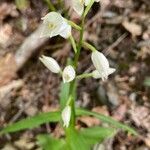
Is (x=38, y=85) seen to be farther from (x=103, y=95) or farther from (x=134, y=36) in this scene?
(x=134, y=36)

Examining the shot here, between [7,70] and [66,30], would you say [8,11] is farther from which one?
[66,30]

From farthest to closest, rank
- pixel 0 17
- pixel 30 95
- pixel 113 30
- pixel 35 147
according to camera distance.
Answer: pixel 0 17 < pixel 113 30 < pixel 30 95 < pixel 35 147

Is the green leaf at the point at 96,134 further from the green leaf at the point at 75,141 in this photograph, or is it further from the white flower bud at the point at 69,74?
the white flower bud at the point at 69,74

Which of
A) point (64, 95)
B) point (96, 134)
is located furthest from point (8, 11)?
point (96, 134)

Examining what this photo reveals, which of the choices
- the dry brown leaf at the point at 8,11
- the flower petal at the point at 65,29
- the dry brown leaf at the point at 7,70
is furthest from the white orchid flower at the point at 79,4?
the dry brown leaf at the point at 8,11

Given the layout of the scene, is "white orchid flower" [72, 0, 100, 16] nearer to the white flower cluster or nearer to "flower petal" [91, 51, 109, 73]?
the white flower cluster

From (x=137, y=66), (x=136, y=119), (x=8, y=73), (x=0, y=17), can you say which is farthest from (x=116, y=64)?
(x=0, y=17)
